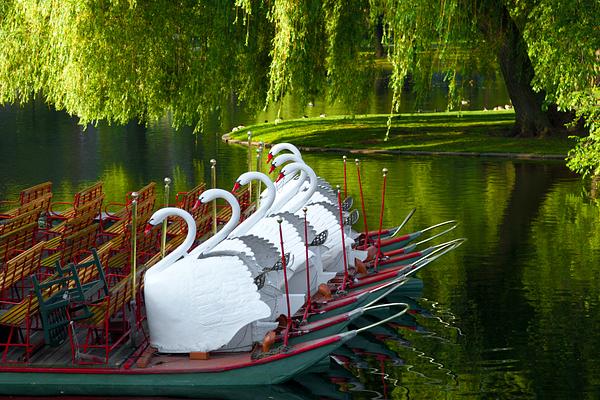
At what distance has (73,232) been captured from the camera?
1758 cm

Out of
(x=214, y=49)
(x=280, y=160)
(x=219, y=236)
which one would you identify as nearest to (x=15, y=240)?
(x=219, y=236)

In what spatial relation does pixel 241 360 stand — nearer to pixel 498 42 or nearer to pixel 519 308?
pixel 519 308

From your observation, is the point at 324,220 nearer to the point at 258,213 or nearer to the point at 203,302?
the point at 258,213

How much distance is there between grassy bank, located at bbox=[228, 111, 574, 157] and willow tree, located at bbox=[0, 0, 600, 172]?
11289 millimetres

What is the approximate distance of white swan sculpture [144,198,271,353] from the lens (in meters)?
14.0

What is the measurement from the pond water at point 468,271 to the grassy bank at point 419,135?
1.57m

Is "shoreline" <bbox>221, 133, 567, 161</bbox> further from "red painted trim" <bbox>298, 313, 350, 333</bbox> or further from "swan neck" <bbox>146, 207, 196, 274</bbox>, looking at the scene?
"swan neck" <bbox>146, 207, 196, 274</bbox>

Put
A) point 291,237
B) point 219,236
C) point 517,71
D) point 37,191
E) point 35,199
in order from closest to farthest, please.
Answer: point 219,236, point 291,237, point 35,199, point 37,191, point 517,71

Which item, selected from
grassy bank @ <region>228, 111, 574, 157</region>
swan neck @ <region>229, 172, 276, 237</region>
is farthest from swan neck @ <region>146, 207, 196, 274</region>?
grassy bank @ <region>228, 111, 574, 157</region>

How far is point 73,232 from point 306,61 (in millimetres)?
8354

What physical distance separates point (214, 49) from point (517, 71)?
10.6 metres

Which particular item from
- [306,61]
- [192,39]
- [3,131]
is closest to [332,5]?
[306,61]

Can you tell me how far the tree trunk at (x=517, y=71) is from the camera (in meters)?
27.6

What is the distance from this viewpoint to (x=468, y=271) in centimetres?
2106
